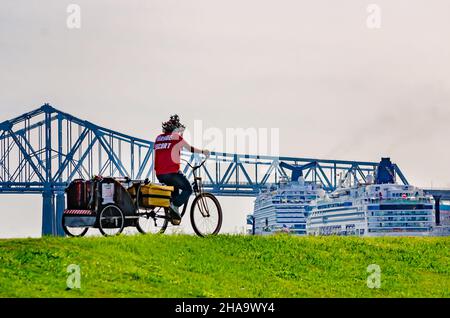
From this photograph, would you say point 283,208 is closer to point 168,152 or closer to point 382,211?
point 382,211

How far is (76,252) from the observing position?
18.9 m

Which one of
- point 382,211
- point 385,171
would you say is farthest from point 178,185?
point 385,171

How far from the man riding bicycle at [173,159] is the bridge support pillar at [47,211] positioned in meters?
85.7

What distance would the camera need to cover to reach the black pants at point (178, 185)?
20.7 meters

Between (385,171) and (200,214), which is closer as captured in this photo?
(200,214)

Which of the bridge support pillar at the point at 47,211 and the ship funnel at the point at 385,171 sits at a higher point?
the ship funnel at the point at 385,171

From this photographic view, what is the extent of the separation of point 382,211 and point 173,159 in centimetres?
10348

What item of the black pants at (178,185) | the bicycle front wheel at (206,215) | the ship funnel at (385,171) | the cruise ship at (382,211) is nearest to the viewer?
the black pants at (178,185)

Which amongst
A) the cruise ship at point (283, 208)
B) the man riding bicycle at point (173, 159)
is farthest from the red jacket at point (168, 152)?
the cruise ship at point (283, 208)

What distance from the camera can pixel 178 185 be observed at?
20.8 m

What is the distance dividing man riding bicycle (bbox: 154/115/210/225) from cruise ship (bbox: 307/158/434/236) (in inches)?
3880

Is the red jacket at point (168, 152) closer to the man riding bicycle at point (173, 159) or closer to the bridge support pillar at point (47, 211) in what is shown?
the man riding bicycle at point (173, 159)

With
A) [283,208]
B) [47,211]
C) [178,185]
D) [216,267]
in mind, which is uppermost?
[283,208]
